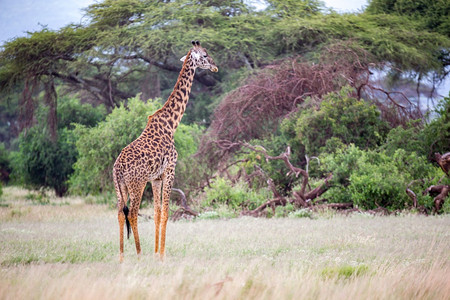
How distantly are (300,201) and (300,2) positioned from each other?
19004 millimetres

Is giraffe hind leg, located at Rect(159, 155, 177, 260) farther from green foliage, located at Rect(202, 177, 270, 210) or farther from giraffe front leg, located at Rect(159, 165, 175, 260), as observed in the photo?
green foliage, located at Rect(202, 177, 270, 210)

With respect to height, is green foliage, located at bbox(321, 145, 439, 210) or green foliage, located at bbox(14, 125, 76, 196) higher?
green foliage, located at bbox(321, 145, 439, 210)

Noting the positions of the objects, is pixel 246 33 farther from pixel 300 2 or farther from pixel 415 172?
pixel 415 172

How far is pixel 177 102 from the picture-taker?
8.15 m

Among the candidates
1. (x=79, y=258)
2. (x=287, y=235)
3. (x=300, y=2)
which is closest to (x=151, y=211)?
(x=287, y=235)

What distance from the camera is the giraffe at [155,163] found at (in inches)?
272

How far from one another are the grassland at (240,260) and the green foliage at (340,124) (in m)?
4.57

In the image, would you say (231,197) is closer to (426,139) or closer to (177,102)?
(426,139)

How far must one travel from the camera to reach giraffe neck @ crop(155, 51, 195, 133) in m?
7.92

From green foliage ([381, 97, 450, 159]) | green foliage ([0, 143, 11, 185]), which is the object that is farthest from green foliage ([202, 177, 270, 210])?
green foliage ([0, 143, 11, 185])

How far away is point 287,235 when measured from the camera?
931 centimetres

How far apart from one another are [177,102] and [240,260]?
8.76ft

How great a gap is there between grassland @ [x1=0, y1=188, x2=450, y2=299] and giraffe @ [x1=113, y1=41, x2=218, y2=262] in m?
0.52

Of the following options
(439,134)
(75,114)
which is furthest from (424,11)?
(75,114)
